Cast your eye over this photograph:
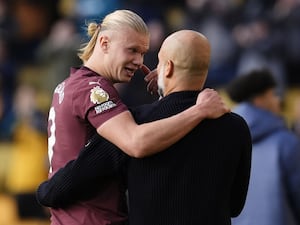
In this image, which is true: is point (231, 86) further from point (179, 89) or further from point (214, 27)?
point (214, 27)

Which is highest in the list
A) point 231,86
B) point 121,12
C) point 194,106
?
point 121,12

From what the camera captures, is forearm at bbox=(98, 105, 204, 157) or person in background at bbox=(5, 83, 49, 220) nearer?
forearm at bbox=(98, 105, 204, 157)

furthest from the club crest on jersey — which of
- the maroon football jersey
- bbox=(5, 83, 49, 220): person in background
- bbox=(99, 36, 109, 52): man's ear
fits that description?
bbox=(5, 83, 49, 220): person in background

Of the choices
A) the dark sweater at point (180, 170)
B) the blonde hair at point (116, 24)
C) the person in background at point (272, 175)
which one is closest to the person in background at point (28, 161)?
the person in background at point (272, 175)

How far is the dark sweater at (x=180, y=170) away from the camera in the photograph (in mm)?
4129

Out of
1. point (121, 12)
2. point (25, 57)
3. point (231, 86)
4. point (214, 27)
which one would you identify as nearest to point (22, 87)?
point (25, 57)

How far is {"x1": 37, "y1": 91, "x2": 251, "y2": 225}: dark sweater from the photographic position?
13.5 ft

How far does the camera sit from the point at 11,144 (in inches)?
422

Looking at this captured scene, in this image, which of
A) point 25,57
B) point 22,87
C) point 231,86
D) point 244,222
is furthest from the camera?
point 25,57

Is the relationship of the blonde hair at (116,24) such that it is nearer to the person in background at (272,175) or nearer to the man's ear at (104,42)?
the man's ear at (104,42)

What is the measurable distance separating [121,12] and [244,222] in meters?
1.72

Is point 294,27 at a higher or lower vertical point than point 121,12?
lower

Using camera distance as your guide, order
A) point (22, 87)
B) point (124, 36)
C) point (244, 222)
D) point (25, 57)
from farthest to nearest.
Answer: point (25, 57) → point (22, 87) → point (244, 222) → point (124, 36)

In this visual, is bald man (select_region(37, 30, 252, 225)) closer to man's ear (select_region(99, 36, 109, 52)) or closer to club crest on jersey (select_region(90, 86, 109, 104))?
club crest on jersey (select_region(90, 86, 109, 104))
